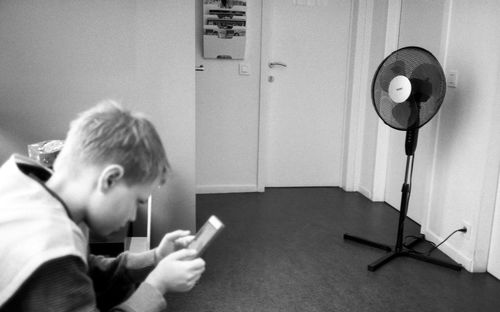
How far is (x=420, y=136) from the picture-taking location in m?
3.22

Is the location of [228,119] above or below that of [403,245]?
above

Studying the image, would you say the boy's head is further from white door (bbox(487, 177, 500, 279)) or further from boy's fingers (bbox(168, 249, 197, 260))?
white door (bbox(487, 177, 500, 279))

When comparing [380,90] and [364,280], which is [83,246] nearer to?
[364,280]

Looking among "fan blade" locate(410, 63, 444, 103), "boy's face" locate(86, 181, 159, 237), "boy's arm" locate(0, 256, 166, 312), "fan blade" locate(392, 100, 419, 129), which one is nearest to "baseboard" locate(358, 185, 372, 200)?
"fan blade" locate(392, 100, 419, 129)

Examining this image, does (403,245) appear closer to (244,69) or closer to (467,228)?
(467,228)

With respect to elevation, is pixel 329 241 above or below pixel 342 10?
below

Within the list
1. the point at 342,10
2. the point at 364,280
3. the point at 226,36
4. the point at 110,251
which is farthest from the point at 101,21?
the point at 342,10

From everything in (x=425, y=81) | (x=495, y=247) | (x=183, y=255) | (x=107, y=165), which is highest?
(x=425, y=81)

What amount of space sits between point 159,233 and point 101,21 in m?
1.21

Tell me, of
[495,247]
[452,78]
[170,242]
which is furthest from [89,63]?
[495,247]

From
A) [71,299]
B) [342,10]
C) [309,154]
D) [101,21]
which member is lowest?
[309,154]

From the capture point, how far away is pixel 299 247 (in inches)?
112

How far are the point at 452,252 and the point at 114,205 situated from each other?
2455 millimetres

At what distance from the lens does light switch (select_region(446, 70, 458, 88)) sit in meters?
2.72
